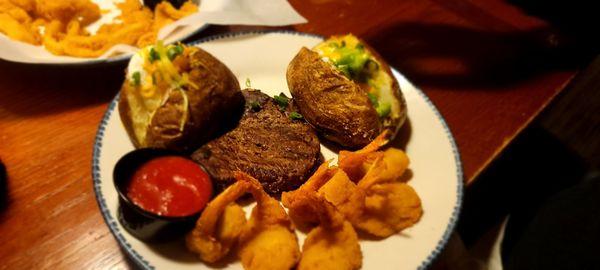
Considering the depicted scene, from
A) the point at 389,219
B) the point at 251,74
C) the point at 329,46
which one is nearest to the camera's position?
the point at 389,219

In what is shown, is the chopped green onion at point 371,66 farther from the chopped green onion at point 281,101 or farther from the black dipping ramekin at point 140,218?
the black dipping ramekin at point 140,218

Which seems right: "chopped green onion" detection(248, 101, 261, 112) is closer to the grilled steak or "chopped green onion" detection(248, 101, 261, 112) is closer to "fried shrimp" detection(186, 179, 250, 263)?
the grilled steak

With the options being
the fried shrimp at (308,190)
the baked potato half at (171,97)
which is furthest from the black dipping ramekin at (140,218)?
the fried shrimp at (308,190)

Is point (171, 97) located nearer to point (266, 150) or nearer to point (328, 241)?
point (266, 150)

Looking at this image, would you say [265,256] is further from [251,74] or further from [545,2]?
[545,2]

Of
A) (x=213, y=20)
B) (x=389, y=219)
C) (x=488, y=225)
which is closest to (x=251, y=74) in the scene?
(x=213, y=20)
